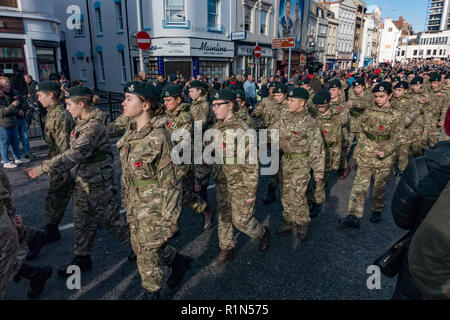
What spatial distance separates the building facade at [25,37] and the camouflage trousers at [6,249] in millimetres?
14282

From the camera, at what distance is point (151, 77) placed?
20.5 metres

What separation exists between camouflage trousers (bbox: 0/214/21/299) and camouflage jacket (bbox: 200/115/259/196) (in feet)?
7.21

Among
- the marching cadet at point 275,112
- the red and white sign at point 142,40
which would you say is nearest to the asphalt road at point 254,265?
the marching cadet at point 275,112

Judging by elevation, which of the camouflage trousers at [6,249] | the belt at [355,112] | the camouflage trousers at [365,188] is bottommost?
the camouflage trousers at [365,188]

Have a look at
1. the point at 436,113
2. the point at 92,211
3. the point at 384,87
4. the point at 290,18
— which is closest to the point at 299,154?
the point at 384,87

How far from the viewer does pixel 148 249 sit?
9.50 feet

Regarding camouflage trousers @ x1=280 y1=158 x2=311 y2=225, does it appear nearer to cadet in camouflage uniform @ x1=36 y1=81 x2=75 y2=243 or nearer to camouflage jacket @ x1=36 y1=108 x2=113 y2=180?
camouflage jacket @ x1=36 y1=108 x2=113 y2=180

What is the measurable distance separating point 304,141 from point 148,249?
2636 mm

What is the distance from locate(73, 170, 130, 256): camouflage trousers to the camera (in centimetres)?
347

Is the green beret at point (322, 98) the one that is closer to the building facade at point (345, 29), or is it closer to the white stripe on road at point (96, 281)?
the white stripe on road at point (96, 281)

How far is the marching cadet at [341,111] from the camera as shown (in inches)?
242

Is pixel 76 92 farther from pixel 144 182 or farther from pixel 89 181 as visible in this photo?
pixel 144 182
